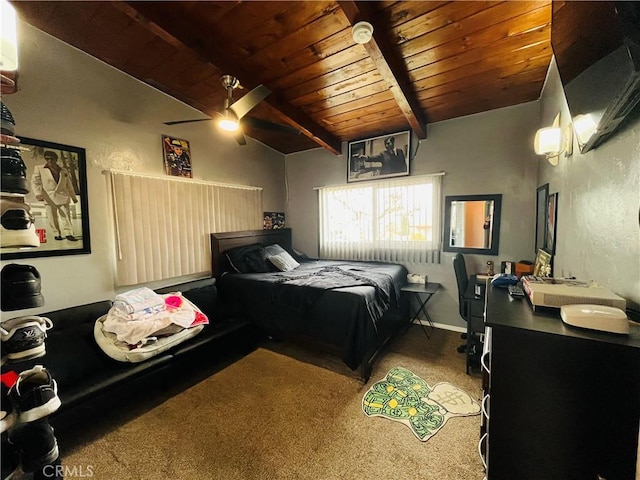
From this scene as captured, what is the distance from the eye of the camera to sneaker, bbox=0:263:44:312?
83 centimetres

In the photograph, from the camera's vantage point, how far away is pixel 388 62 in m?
2.13

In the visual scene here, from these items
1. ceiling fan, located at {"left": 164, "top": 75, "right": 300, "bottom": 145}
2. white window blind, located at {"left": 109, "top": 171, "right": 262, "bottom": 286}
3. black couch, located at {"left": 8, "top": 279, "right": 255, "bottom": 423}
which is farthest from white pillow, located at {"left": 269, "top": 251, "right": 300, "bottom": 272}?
ceiling fan, located at {"left": 164, "top": 75, "right": 300, "bottom": 145}

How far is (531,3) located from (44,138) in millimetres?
3714

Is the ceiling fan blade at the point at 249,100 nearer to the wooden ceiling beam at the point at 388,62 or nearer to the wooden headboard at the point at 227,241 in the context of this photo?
the wooden ceiling beam at the point at 388,62

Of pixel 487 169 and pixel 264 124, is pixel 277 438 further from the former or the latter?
pixel 487 169

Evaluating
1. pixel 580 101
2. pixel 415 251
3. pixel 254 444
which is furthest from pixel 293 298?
pixel 580 101

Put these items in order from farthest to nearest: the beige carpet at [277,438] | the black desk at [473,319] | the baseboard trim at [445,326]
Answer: the baseboard trim at [445,326], the black desk at [473,319], the beige carpet at [277,438]

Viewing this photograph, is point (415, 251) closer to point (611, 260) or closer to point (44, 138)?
point (611, 260)

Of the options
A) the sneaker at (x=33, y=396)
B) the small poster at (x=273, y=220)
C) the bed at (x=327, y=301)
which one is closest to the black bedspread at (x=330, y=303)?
the bed at (x=327, y=301)

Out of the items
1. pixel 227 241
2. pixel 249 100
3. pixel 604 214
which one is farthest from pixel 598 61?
pixel 227 241

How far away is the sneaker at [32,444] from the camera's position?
34.2 inches

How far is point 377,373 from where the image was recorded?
2369mm

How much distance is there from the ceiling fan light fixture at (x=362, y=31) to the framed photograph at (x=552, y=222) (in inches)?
71.6

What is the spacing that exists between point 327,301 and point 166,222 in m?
2.04
